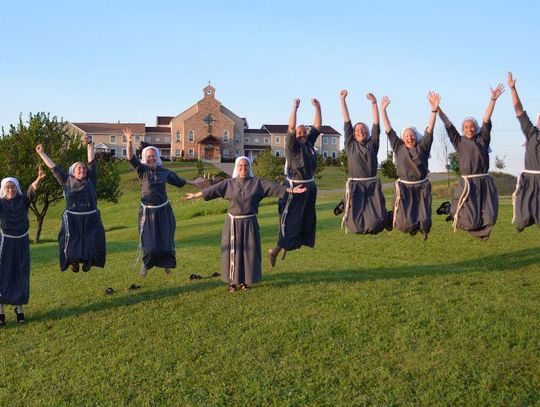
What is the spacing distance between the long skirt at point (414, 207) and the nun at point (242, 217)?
6.14ft

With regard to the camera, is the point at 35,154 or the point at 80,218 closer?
the point at 80,218

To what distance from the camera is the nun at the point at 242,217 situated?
42.8 feet

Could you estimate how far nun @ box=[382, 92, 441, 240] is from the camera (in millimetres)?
12414

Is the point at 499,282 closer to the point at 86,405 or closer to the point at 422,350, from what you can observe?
the point at 422,350

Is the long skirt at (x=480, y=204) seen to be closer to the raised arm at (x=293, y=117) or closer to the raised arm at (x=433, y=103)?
the raised arm at (x=433, y=103)

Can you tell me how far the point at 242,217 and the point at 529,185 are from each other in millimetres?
5440

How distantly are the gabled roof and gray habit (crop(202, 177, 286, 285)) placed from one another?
93.9m

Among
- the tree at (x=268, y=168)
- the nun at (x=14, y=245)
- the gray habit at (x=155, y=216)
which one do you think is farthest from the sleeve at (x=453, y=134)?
the tree at (x=268, y=168)

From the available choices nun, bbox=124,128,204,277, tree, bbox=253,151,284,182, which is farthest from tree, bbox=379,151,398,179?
tree, bbox=253,151,284,182

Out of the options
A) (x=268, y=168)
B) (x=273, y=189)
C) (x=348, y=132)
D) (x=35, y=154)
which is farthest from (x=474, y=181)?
(x=268, y=168)

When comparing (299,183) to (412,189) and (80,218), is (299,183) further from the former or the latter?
(80,218)

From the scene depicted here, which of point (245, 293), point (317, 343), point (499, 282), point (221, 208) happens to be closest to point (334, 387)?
point (317, 343)

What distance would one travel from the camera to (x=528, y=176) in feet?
39.3

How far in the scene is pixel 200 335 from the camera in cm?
1260
